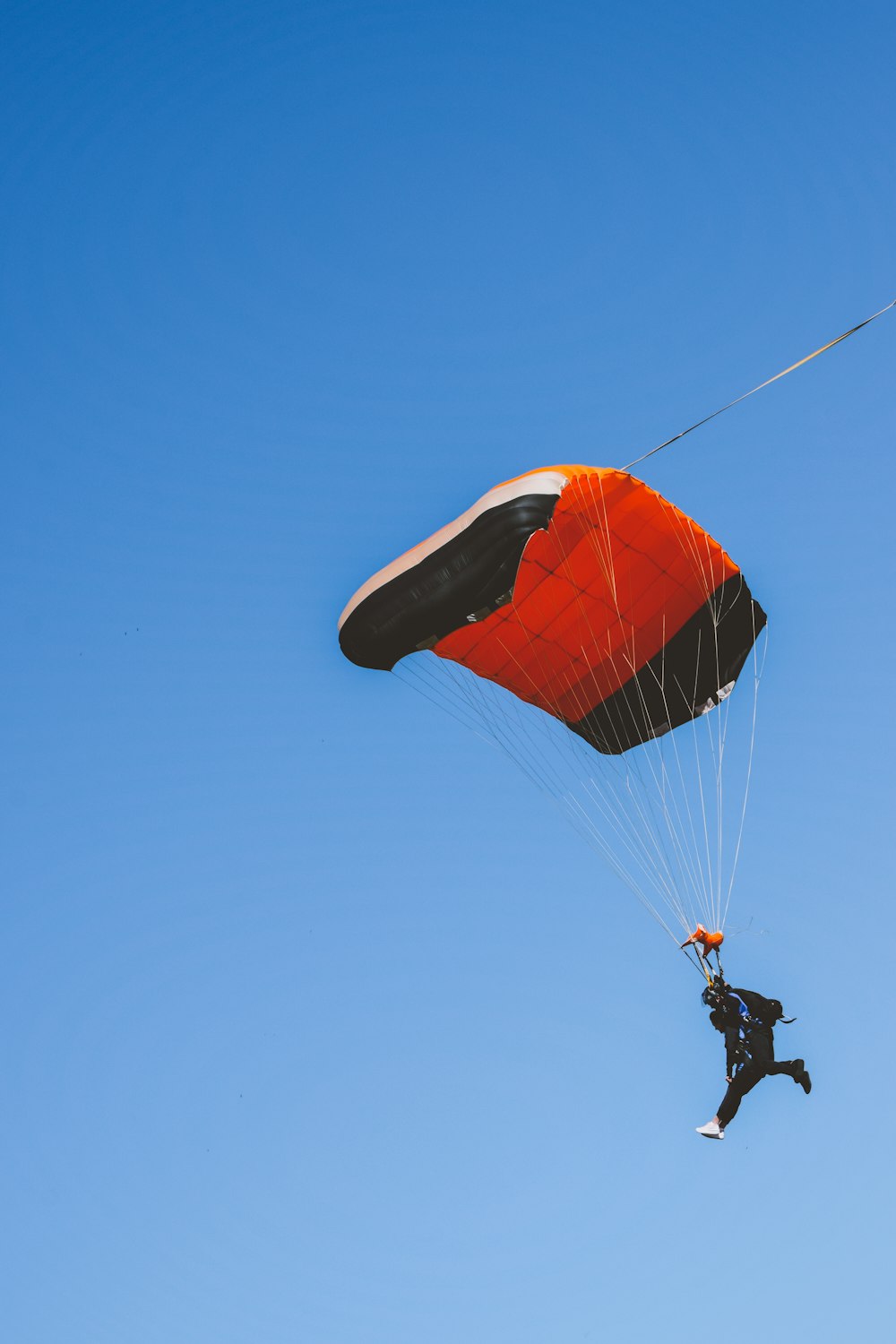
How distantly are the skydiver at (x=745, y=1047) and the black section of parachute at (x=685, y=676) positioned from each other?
407 cm

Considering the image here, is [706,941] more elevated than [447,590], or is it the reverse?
[447,590]

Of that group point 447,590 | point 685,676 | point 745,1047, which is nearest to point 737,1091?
point 745,1047

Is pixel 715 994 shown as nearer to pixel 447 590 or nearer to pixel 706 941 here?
pixel 706 941

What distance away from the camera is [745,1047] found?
997cm

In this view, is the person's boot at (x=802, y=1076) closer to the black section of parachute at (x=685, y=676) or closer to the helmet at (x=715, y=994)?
the helmet at (x=715, y=994)

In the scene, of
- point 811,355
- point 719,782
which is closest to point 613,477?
point 719,782

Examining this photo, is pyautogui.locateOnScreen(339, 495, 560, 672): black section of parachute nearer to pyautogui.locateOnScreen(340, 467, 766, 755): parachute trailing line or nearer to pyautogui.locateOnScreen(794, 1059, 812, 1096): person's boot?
pyautogui.locateOnScreen(340, 467, 766, 755): parachute trailing line

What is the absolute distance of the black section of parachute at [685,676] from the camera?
12.9m

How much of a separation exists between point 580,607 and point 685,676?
5.10 feet

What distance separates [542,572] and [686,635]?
6.37 feet

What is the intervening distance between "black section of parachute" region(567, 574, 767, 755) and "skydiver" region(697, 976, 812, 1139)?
407 centimetres

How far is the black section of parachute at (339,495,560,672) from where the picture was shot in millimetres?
10945

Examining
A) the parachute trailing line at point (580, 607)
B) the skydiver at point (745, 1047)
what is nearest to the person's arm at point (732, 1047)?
the skydiver at point (745, 1047)

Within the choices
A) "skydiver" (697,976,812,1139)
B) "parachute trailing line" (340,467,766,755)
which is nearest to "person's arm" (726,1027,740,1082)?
"skydiver" (697,976,812,1139)
